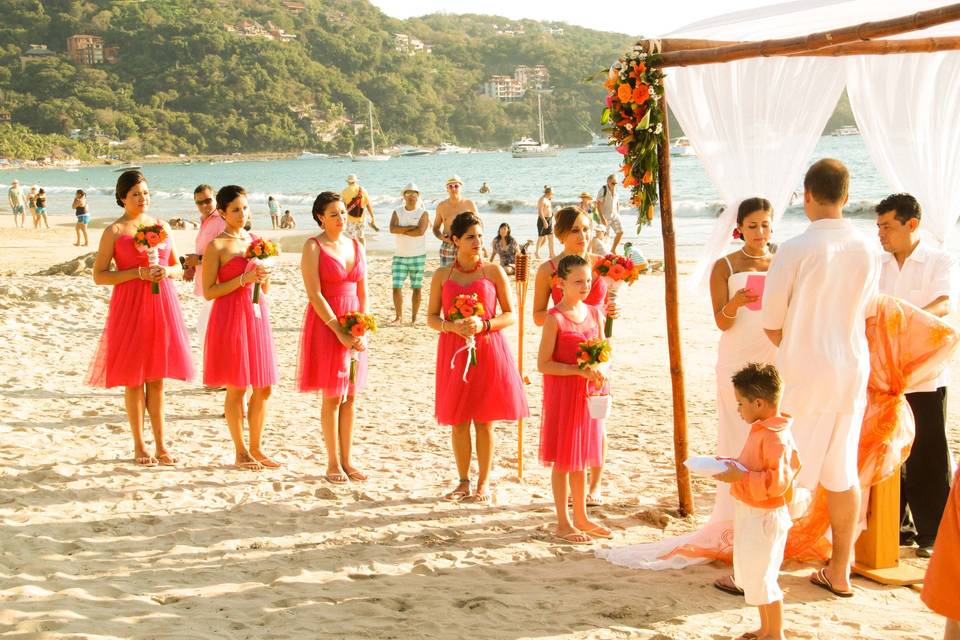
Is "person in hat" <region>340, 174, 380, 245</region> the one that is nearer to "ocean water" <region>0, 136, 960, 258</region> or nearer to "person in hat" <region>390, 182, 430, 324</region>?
"person in hat" <region>390, 182, 430, 324</region>

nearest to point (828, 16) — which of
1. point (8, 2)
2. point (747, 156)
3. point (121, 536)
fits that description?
point (747, 156)

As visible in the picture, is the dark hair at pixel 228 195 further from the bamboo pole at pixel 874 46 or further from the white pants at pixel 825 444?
the white pants at pixel 825 444

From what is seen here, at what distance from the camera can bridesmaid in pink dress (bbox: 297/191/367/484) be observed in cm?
680

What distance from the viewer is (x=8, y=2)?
138 meters

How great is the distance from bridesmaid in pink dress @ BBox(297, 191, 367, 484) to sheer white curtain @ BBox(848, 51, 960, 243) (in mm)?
3875

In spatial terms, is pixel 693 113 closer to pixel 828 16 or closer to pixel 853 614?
pixel 828 16

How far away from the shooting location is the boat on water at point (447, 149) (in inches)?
4791

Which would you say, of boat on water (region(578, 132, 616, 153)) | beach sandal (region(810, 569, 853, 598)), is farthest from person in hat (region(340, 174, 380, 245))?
boat on water (region(578, 132, 616, 153))

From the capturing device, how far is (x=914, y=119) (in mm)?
6949

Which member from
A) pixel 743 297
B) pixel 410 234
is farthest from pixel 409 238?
pixel 743 297

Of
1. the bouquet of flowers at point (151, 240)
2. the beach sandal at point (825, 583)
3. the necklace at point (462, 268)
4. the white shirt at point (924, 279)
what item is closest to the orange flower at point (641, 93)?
the necklace at point (462, 268)

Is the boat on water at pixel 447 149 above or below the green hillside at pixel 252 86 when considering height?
below

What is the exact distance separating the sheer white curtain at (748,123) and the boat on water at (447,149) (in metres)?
115

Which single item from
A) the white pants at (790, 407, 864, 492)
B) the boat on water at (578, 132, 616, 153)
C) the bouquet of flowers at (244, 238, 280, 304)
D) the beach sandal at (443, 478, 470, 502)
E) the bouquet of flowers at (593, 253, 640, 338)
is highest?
the boat on water at (578, 132, 616, 153)
